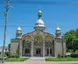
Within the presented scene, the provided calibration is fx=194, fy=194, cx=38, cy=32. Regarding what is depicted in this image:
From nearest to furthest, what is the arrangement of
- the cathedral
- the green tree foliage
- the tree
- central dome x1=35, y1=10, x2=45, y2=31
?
the cathedral → central dome x1=35, y1=10, x2=45, y2=31 → the green tree foliage → the tree

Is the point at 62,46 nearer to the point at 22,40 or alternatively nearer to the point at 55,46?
the point at 55,46

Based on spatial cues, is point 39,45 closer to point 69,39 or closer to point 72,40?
point 72,40

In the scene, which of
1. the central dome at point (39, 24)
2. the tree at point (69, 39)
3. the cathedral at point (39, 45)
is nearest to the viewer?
the cathedral at point (39, 45)

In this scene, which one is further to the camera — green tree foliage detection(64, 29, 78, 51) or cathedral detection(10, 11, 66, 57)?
green tree foliage detection(64, 29, 78, 51)

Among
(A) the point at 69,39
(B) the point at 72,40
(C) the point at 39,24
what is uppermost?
(C) the point at 39,24

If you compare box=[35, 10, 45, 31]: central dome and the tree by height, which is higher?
box=[35, 10, 45, 31]: central dome

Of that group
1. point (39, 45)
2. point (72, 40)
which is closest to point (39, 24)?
point (39, 45)


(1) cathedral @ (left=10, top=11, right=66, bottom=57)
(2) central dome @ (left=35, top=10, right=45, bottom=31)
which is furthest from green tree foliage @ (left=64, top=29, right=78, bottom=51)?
(2) central dome @ (left=35, top=10, right=45, bottom=31)

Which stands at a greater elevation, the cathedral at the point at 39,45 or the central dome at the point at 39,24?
the central dome at the point at 39,24

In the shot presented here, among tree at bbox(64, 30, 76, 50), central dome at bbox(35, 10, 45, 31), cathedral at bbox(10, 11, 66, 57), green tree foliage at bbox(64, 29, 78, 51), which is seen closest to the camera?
cathedral at bbox(10, 11, 66, 57)

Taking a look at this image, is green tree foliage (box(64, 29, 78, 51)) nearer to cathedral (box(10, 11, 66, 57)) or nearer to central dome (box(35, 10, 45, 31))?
cathedral (box(10, 11, 66, 57))

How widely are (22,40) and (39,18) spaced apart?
1336cm

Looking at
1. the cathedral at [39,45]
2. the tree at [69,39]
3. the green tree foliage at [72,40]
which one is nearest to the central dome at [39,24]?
the cathedral at [39,45]

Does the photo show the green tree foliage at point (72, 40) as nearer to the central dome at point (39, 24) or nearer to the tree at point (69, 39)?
the tree at point (69, 39)
